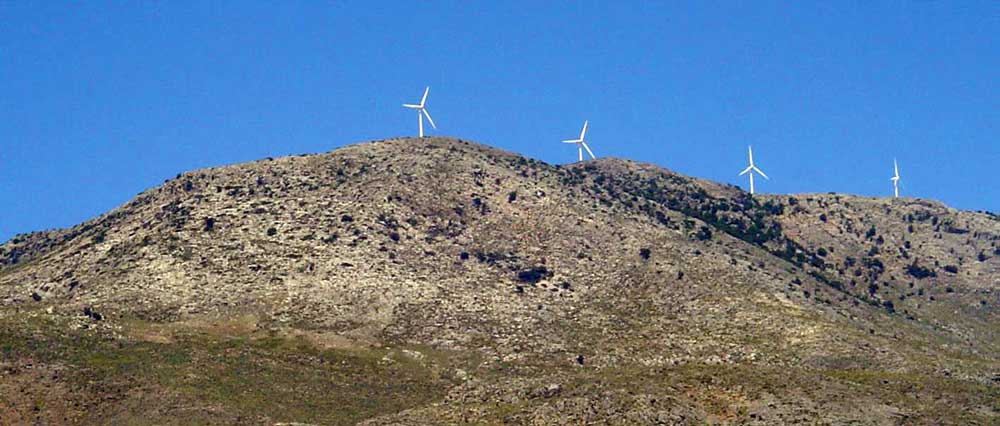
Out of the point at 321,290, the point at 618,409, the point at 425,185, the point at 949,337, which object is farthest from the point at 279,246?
the point at 949,337

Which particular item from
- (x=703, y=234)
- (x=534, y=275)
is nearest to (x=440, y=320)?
(x=534, y=275)

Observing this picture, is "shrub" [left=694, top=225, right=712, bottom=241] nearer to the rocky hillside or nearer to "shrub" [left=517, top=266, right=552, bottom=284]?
the rocky hillside

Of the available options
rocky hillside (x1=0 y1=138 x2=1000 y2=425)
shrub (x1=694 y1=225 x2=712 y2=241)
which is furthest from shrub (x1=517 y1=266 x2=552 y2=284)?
shrub (x1=694 y1=225 x2=712 y2=241)

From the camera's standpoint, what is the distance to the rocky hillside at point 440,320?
136 m

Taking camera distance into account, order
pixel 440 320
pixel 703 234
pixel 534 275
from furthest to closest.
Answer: pixel 703 234 < pixel 534 275 < pixel 440 320

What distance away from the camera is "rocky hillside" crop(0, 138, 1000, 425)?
13650 centimetres

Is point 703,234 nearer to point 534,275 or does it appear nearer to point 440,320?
point 534,275

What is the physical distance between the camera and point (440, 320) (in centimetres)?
16538

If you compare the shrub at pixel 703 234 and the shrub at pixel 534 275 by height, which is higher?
the shrub at pixel 703 234

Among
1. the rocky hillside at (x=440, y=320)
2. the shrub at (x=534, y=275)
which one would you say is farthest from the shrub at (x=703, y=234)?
the shrub at (x=534, y=275)

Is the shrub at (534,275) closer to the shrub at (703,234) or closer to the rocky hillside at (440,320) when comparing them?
the rocky hillside at (440,320)

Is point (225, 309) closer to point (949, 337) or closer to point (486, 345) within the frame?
point (486, 345)

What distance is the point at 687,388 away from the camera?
452ft

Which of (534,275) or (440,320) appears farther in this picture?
(534,275)
